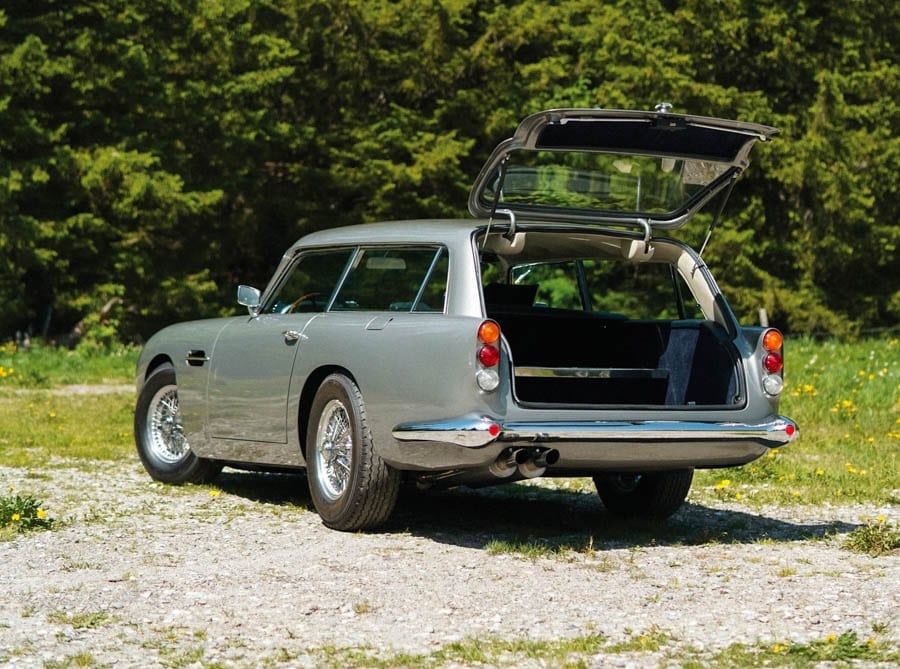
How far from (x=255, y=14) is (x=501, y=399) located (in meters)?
29.9

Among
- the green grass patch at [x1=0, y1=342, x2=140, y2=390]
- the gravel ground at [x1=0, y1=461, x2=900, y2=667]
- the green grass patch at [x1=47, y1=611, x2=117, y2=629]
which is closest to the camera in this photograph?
the gravel ground at [x1=0, y1=461, x2=900, y2=667]

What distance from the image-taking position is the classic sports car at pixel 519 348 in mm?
6730

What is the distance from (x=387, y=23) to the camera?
118 feet

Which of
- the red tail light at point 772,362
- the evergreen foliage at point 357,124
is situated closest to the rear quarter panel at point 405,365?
the red tail light at point 772,362

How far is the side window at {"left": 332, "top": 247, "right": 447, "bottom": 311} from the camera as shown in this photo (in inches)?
Answer: 282

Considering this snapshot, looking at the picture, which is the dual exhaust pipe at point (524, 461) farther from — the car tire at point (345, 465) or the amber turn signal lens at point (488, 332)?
the car tire at point (345, 465)

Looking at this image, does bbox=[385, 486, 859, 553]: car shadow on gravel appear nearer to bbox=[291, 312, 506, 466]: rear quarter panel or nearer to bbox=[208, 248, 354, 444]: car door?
bbox=[291, 312, 506, 466]: rear quarter panel

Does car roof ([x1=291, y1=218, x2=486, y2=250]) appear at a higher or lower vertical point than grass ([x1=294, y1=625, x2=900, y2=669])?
higher

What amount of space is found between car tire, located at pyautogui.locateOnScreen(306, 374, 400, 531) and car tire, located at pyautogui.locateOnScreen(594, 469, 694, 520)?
1606 mm

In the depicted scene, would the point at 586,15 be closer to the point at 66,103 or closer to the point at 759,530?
the point at 66,103

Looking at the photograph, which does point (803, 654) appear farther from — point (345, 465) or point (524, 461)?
point (345, 465)

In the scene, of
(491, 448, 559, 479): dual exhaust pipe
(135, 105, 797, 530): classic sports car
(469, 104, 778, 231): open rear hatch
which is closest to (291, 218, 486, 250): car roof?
(135, 105, 797, 530): classic sports car

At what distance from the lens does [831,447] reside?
11234mm

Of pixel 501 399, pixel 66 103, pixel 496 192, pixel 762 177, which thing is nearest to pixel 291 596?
pixel 501 399
